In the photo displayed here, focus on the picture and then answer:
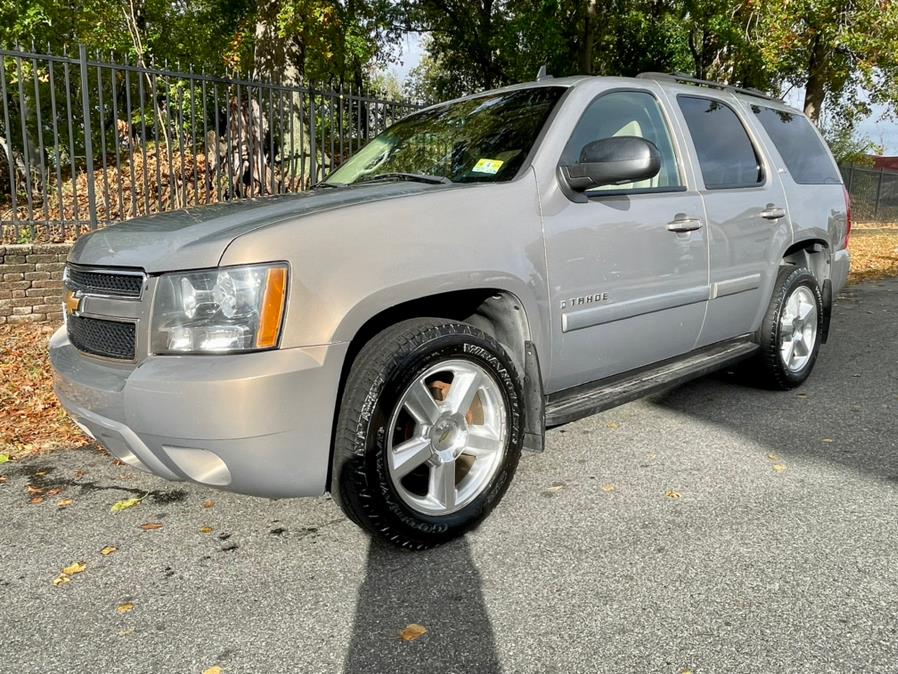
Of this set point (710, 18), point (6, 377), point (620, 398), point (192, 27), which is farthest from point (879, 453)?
point (192, 27)

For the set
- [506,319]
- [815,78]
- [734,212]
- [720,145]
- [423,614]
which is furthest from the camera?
[815,78]

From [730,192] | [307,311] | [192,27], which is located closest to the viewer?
[307,311]

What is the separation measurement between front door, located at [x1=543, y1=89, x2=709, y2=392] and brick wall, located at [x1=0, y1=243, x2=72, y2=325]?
501 cm

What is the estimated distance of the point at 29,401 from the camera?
501 cm

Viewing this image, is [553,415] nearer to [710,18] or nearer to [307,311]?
[307,311]

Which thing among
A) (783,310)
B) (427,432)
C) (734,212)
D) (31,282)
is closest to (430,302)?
(427,432)

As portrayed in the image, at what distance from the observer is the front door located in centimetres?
325

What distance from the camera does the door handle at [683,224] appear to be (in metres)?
3.68

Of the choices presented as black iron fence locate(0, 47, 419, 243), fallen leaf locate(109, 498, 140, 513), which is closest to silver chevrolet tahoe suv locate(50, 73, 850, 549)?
fallen leaf locate(109, 498, 140, 513)

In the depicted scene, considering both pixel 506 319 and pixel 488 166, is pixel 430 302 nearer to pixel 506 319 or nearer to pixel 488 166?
pixel 506 319

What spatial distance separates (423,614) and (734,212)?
285 cm

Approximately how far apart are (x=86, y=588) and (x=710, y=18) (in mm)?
17157

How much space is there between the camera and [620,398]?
11.6 ft

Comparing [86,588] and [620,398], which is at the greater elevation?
[620,398]
